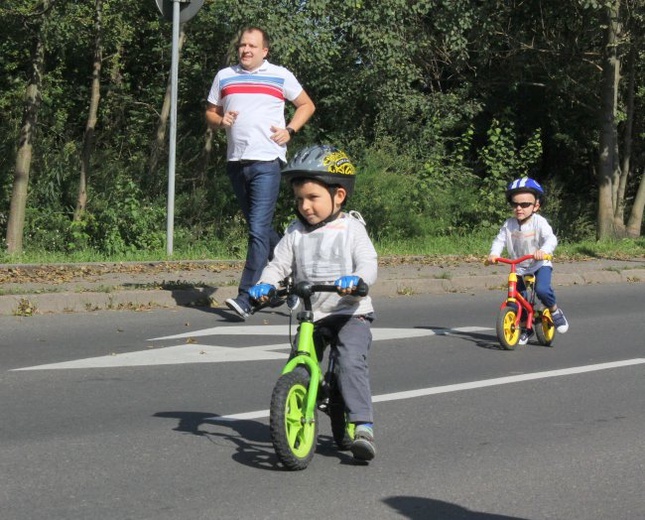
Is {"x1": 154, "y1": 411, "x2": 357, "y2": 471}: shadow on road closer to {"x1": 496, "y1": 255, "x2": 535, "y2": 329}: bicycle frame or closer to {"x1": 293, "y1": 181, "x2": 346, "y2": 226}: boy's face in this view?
{"x1": 293, "y1": 181, "x2": 346, "y2": 226}: boy's face

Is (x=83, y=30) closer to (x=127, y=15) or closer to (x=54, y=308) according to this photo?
(x=127, y=15)

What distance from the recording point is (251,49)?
35.7 feet

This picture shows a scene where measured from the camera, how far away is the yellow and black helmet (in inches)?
233

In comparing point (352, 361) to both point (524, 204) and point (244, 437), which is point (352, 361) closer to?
point (244, 437)

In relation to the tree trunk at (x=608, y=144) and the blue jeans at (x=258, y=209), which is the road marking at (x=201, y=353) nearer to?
the blue jeans at (x=258, y=209)

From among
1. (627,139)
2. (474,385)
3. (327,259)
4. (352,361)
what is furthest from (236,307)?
(627,139)

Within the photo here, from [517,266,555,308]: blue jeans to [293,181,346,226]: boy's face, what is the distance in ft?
15.7

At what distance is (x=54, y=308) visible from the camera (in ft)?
37.1

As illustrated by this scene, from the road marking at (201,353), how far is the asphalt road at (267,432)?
27 mm

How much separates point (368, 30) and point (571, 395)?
13937mm

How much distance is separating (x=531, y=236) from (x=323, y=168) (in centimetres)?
495

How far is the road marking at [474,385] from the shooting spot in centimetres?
697

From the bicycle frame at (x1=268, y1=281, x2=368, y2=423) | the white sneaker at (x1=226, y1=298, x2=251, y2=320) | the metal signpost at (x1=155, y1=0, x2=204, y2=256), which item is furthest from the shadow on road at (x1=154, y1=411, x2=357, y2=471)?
the metal signpost at (x1=155, y1=0, x2=204, y2=256)

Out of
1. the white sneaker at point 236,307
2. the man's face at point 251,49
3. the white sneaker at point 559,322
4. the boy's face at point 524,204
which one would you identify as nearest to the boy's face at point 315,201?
the white sneaker at point 236,307
